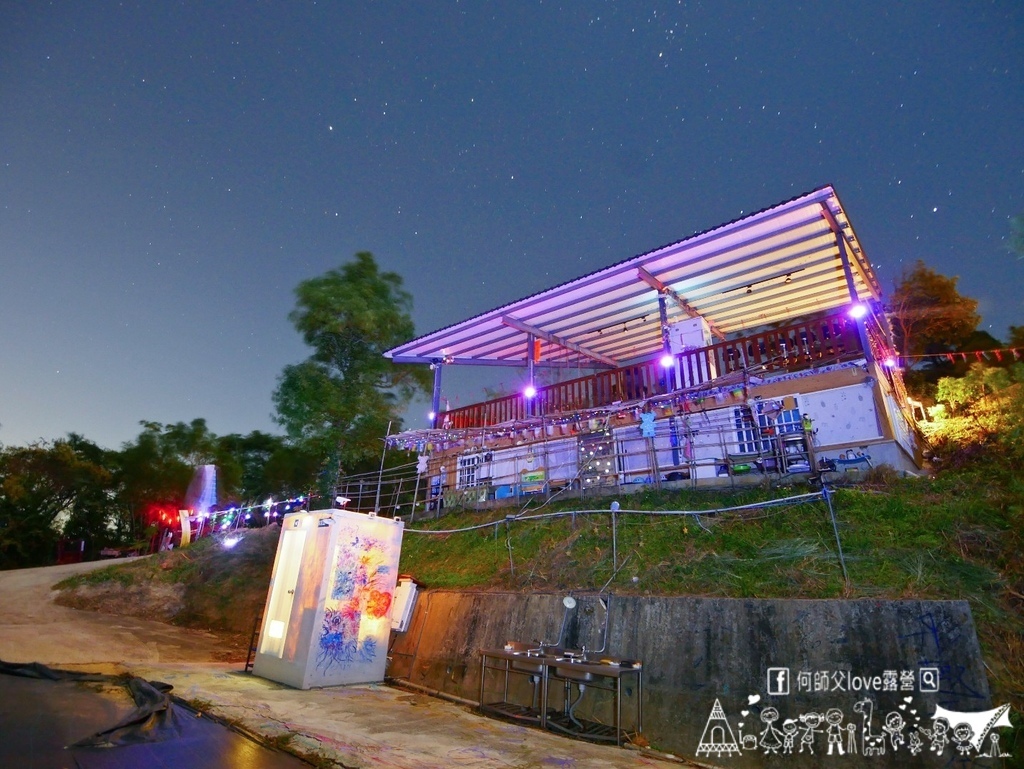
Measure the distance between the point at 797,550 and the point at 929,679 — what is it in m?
2.31

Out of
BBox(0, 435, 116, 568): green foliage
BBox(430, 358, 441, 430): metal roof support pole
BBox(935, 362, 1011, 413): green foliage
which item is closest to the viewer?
BBox(935, 362, 1011, 413): green foliage

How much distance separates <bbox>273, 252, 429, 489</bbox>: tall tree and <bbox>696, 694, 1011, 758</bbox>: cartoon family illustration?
17.8 meters

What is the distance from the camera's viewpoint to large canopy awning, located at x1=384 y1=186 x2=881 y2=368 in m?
13.2

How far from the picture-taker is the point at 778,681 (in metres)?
6.41

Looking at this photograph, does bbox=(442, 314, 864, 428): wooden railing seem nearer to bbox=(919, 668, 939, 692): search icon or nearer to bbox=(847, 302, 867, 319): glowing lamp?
bbox=(847, 302, 867, 319): glowing lamp

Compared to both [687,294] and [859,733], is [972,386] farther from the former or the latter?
[859,733]

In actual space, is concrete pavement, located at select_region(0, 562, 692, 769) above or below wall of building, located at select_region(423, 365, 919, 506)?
below

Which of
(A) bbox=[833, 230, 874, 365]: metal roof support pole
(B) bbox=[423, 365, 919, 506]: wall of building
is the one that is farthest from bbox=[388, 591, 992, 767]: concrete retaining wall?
(A) bbox=[833, 230, 874, 365]: metal roof support pole

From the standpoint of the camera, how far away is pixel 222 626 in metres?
16.3

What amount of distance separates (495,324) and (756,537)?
11363mm

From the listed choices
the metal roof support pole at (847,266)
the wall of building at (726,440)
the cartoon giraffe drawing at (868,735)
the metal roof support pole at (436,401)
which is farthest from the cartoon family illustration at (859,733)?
the metal roof support pole at (436,401)

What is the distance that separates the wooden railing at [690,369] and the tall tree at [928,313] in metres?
8.80

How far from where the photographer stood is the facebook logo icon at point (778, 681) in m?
6.34

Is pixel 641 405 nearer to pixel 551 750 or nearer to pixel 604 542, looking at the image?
pixel 604 542
